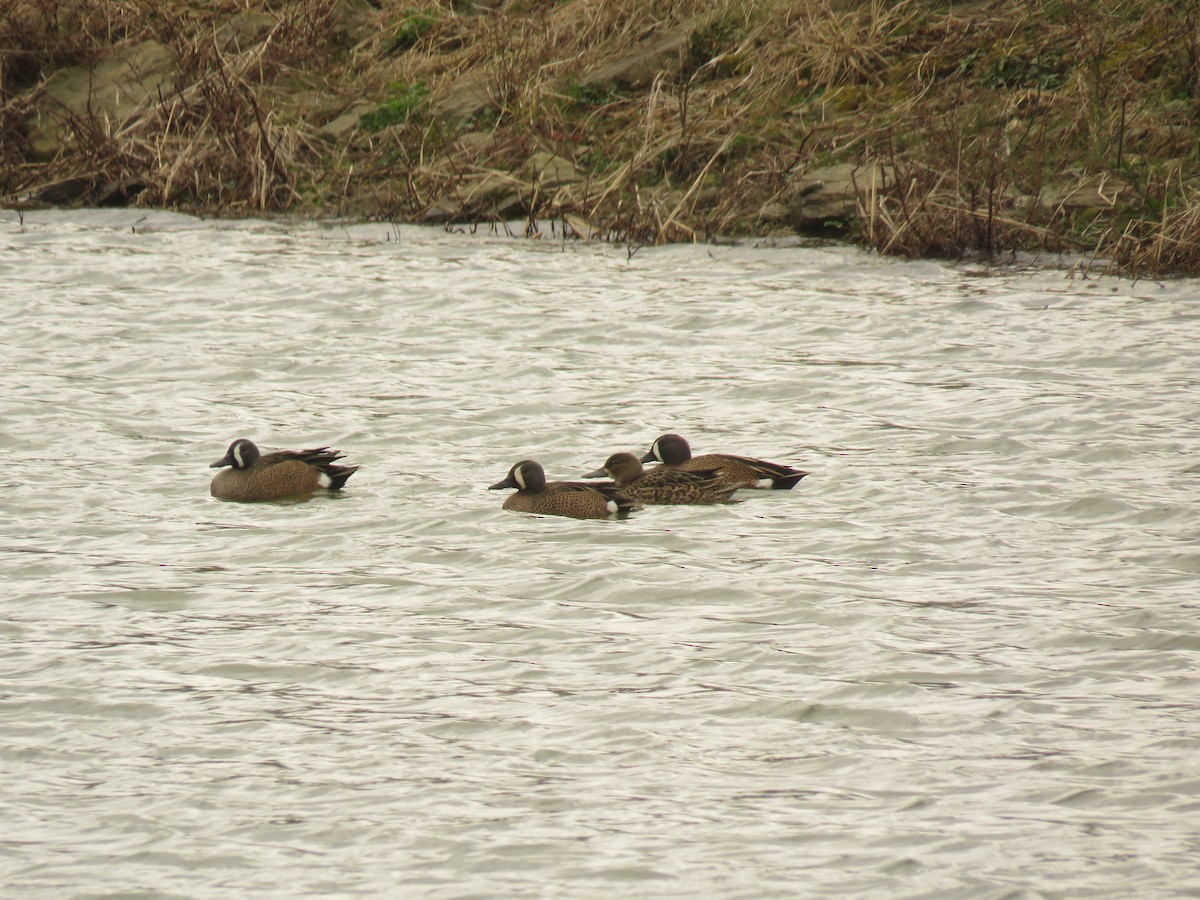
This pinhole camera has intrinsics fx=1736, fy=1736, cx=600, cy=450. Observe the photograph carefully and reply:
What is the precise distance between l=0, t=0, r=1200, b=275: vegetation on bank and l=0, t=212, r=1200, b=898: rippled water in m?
2.52

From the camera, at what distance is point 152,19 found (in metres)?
24.7

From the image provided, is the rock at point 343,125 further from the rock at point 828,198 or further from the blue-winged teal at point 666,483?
the blue-winged teal at point 666,483

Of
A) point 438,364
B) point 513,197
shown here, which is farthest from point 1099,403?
point 513,197

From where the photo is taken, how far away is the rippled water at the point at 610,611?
538 centimetres

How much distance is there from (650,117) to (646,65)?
7.87 ft

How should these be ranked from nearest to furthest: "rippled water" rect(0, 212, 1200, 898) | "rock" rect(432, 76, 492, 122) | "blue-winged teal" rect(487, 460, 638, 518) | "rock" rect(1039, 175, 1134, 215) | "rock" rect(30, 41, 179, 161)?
1. "rippled water" rect(0, 212, 1200, 898)
2. "blue-winged teal" rect(487, 460, 638, 518)
3. "rock" rect(1039, 175, 1134, 215)
4. "rock" rect(432, 76, 492, 122)
5. "rock" rect(30, 41, 179, 161)

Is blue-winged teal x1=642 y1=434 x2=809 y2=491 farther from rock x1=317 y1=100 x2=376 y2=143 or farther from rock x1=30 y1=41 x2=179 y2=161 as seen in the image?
rock x1=30 y1=41 x2=179 y2=161

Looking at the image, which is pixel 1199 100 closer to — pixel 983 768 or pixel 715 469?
pixel 715 469

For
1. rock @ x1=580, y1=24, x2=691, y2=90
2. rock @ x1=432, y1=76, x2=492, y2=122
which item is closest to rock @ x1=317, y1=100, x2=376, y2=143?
rock @ x1=432, y1=76, x2=492, y2=122

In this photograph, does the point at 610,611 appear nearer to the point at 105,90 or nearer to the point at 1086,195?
the point at 1086,195

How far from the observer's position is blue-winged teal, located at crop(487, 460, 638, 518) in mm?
9650

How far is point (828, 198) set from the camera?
59.9 ft

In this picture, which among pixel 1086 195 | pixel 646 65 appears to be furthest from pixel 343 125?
pixel 1086 195

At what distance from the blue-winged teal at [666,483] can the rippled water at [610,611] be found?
0.20 m
